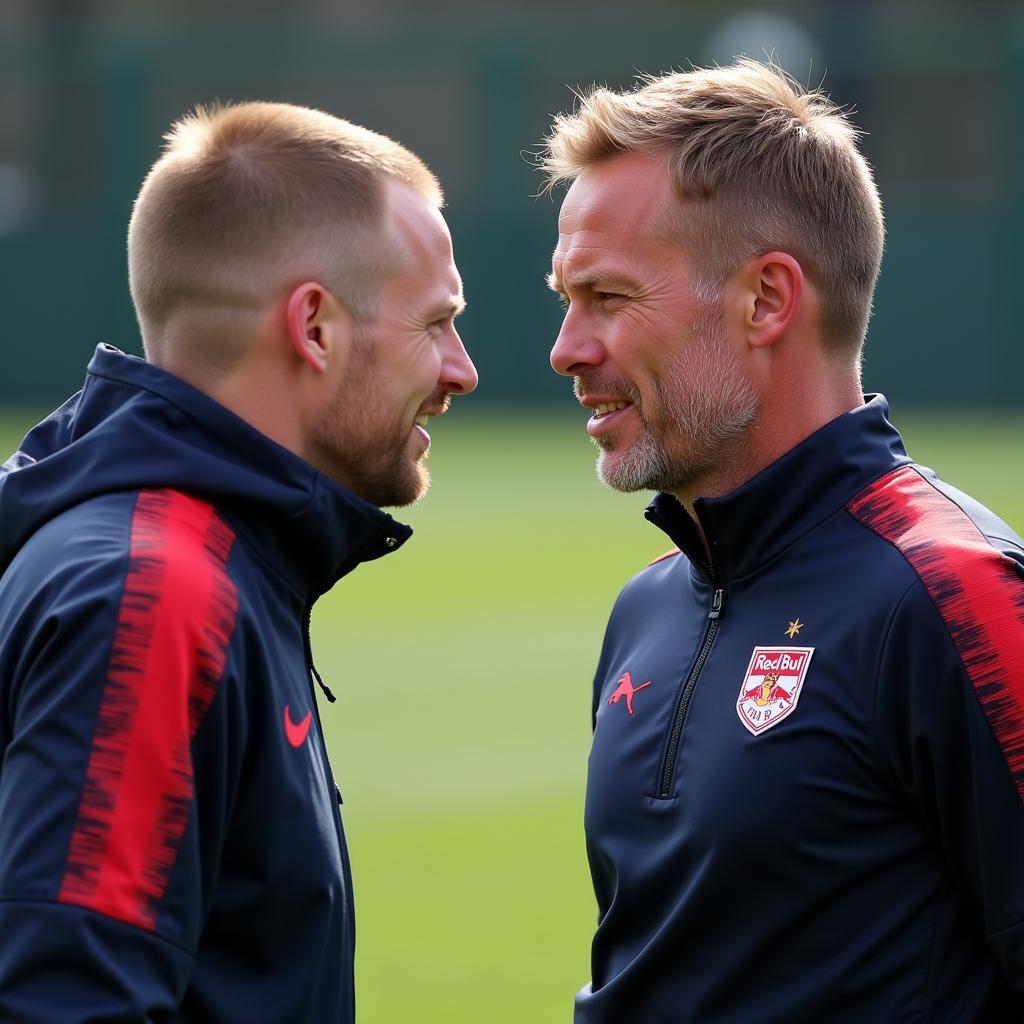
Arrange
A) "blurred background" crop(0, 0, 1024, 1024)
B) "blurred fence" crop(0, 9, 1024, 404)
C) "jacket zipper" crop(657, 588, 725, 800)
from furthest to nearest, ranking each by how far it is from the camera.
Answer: "blurred fence" crop(0, 9, 1024, 404) < "blurred background" crop(0, 0, 1024, 1024) < "jacket zipper" crop(657, 588, 725, 800)

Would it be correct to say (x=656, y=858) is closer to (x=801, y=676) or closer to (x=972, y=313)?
(x=801, y=676)

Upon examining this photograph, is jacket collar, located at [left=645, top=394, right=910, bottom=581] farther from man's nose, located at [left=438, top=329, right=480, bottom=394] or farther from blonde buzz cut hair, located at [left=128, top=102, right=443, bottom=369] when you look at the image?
blonde buzz cut hair, located at [left=128, top=102, right=443, bottom=369]

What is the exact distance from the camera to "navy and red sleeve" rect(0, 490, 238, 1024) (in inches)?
92.5

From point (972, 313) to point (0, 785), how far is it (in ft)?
73.4

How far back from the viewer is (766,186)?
11.0 feet

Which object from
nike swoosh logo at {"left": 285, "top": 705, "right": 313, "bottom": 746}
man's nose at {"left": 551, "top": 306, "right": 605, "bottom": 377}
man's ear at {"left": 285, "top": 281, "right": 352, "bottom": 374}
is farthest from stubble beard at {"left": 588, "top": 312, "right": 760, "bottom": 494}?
nike swoosh logo at {"left": 285, "top": 705, "right": 313, "bottom": 746}

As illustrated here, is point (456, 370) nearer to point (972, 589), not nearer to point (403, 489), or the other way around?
point (403, 489)

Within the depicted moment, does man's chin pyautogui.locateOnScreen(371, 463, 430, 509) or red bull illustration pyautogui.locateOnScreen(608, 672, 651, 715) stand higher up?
man's chin pyautogui.locateOnScreen(371, 463, 430, 509)

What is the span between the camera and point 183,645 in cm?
250

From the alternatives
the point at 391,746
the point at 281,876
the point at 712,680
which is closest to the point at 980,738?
the point at 712,680

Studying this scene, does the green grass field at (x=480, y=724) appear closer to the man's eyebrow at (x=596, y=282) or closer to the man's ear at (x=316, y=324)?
the man's eyebrow at (x=596, y=282)

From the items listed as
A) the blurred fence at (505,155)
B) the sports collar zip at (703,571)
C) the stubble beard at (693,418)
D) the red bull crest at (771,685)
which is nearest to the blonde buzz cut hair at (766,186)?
the stubble beard at (693,418)

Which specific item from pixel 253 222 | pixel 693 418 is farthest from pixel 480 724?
pixel 253 222

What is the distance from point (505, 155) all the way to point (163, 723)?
22.4 m
